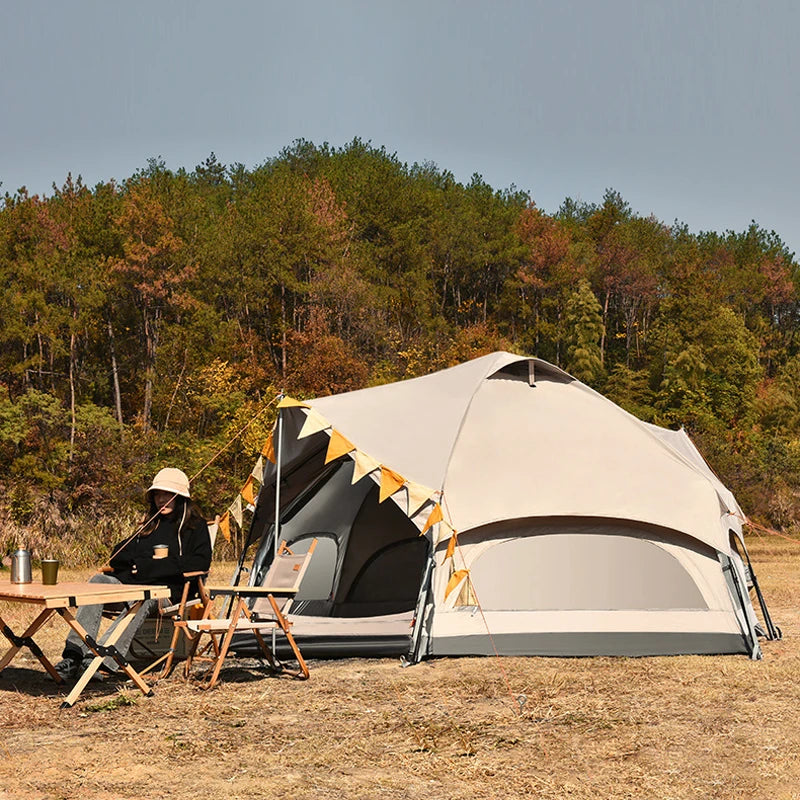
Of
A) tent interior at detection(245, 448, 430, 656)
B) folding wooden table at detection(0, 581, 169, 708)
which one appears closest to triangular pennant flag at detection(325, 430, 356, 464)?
tent interior at detection(245, 448, 430, 656)

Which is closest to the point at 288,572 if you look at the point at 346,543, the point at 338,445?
the point at 338,445

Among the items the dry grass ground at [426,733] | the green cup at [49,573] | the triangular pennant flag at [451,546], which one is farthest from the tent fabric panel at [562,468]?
the green cup at [49,573]

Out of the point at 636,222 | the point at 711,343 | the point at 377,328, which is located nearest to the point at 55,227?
the point at 377,328

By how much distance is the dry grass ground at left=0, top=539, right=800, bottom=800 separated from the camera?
15.1 feet

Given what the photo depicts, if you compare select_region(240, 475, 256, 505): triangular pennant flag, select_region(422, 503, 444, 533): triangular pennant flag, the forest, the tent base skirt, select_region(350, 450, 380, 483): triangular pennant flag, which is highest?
the forest

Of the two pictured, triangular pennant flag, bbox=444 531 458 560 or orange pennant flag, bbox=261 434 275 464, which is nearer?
triangular pennant flag, bbox=444 531 458 560

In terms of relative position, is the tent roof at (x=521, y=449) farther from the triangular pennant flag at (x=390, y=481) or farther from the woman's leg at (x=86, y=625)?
the woman's leg at (x=86, y=625)

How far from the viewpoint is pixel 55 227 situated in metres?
29.1

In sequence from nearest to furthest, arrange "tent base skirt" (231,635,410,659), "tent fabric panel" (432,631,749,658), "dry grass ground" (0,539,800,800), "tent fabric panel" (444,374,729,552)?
"dry grass ground" (0,539,800,800)
"tent fabric panel" (432,631,749,658)
"tent base skirt" (231,635,410,659)
"tent fabric panel" (444,374,729,552)

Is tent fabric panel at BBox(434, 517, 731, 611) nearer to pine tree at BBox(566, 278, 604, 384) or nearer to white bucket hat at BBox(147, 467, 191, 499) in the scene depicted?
white bucket hat at BBox(147, 467, 191, 499)

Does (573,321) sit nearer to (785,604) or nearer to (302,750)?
(785,604)

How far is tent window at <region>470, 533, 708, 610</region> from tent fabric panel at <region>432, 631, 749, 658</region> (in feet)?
0.80

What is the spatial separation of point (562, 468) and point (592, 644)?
1420 mm

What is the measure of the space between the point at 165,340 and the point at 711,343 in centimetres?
2150
